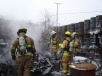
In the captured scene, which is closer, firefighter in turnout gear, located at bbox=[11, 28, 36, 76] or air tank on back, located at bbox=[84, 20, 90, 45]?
firefighter in turnout gear, located at bbox=[11, 28, 36, 76]

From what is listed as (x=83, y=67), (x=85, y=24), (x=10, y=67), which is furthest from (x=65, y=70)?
(x=85, y=24)

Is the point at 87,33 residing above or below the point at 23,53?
above

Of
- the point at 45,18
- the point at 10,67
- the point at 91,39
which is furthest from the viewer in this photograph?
the point at 45,18

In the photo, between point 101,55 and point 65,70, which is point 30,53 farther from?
point 101,55

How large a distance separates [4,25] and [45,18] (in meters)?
18.0

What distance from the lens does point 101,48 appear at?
7844 millimetres

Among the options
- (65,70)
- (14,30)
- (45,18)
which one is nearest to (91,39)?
(65,70)

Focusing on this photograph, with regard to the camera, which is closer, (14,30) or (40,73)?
(40,73)

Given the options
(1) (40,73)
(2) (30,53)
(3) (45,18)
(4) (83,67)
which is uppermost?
(3) (45,18)

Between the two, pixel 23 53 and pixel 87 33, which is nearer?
pixel 23 53

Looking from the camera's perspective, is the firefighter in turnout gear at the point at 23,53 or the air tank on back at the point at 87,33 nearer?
the firefighter in turnout gear at the point at 23,53

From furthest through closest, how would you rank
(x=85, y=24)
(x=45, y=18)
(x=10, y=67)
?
(x=45, y=18), (x=85, y=24), (x=10, y=67)

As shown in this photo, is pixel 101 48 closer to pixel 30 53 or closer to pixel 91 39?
pixel 91 39

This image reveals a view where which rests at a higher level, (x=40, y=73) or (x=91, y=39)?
(x=91, y=39)
